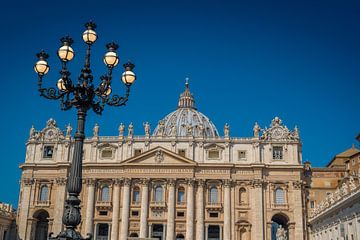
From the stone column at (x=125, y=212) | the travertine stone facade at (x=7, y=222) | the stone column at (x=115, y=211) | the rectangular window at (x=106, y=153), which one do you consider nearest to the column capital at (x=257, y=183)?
the stone column at (x=125, y=212)

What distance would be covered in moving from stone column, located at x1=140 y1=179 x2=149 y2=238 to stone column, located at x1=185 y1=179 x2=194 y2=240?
17.6 feet

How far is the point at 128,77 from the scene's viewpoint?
18.7 m

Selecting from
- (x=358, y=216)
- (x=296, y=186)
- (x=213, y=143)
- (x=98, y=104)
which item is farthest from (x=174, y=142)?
(x=98, y=104)

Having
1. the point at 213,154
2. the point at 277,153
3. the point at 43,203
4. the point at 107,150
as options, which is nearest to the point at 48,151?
the point at 43,203

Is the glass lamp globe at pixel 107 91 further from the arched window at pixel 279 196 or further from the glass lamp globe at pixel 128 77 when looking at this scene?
the arched window at pixel 279 196

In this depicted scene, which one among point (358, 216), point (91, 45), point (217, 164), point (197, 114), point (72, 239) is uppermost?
point (197, 114)

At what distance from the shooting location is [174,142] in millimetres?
64438

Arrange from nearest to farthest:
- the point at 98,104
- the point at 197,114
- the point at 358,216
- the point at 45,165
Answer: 1. the point at 98,104
2. the point at 358,216
3. the point at 45,165
4. the point at 197,114

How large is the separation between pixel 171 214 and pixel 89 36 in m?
46.5

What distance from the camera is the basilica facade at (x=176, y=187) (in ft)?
201

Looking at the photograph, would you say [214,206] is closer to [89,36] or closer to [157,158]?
[157,158]

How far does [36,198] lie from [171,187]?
A: 18843mm

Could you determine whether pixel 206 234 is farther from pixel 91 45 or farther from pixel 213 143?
pixel 91 45

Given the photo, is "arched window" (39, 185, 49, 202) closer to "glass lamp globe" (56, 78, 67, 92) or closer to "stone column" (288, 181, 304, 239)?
"stone column" (288, 181, 304, 239)
